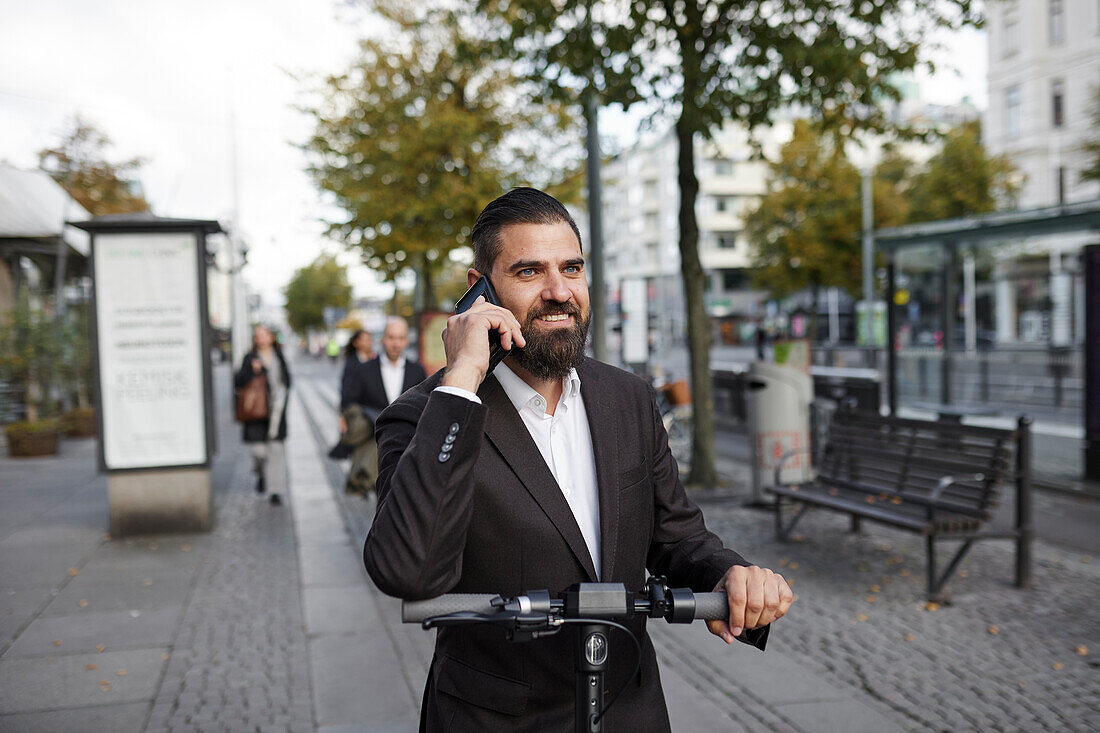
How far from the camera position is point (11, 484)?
38.9 ft

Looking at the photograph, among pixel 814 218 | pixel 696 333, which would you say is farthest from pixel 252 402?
pixel 814 218

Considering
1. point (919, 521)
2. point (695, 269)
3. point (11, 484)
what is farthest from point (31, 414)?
point (919, 521)

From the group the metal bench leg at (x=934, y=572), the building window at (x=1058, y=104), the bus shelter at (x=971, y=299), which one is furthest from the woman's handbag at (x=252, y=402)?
the building window at (x=1058, y=104)

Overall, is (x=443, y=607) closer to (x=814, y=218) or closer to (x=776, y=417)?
(x=776, y=417)

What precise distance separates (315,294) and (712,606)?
92337mm

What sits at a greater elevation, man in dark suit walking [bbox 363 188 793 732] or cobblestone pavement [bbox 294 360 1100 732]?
man in dark suit walking [bbox 363 188 793 732]

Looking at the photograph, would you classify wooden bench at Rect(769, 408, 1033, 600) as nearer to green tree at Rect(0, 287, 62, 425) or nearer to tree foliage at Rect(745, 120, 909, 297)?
green tree at Rect(0, 287, 62, 425)

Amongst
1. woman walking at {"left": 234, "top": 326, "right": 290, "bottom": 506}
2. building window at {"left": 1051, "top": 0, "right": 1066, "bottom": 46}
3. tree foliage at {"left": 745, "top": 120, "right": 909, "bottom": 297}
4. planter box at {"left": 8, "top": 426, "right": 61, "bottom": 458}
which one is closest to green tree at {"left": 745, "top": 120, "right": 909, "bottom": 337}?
tree foliage at {"left": 745, "top": 120, "right": 909, "bottom": 297}

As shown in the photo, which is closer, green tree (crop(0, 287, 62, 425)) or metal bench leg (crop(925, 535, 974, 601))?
metal bench leg (crop(925, 535, 974, 601))

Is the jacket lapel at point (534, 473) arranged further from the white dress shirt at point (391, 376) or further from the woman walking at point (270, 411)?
the woman walking at point (270, 411)

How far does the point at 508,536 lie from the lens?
1.85 m

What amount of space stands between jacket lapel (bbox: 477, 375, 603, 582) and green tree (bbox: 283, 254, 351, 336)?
286 ft

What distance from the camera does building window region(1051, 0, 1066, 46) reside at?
124 ft

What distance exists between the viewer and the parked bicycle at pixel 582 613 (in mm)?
1577
